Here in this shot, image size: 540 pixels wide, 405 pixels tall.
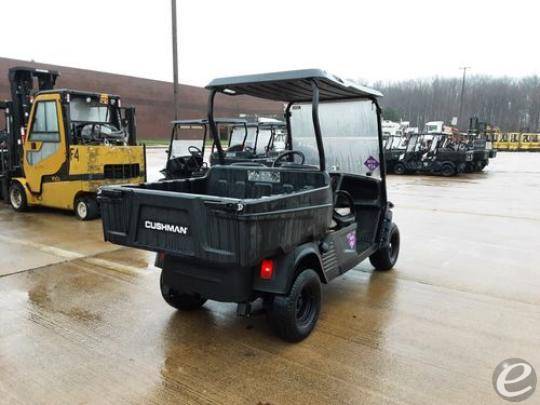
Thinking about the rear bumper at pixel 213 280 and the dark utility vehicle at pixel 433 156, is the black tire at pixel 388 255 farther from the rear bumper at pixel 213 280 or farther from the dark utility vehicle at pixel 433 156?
the dark utility vehicle at pixel 433 156

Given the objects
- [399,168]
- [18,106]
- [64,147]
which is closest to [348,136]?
[64,147]

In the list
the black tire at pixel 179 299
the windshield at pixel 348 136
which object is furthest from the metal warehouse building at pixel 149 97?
the black tire at pixel 179 299

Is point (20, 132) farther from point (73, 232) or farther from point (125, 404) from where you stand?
point (125, 404)

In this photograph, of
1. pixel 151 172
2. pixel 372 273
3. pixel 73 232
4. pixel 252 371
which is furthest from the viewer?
pixel 151 172

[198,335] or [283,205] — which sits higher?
[283,205]

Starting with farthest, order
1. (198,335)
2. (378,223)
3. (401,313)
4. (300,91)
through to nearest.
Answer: (378,223) < (300,91) < (401,313) < (198,335)

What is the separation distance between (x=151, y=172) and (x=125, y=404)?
13774 mm

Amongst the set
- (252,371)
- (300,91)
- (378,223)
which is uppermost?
(300,91)

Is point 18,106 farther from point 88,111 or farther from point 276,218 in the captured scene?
point 276,218

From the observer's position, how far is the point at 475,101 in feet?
265

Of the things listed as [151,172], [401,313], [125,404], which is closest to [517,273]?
[401,313]

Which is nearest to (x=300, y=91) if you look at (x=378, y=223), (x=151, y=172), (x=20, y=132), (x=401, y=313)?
(x=378, y=223)

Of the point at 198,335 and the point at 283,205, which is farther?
the point at 198,335

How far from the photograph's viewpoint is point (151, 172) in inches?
623
